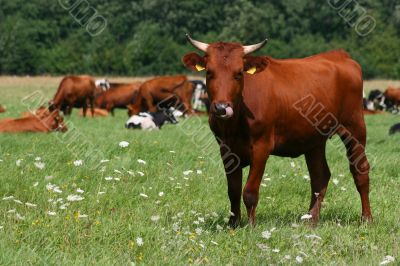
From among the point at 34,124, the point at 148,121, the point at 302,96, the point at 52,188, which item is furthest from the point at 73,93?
the point at 302,96

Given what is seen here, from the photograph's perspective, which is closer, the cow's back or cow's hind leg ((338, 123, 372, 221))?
the cow's back

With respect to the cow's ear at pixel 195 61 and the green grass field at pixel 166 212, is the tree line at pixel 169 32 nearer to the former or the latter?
the green grass field at pixel 166 212

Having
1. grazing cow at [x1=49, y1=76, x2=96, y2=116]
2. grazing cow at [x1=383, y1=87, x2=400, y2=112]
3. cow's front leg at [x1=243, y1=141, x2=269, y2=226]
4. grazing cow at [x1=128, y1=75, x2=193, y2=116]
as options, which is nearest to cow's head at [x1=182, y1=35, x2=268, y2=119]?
cow's front leg at [x1=243, y1=141, x2=269, y2=226]

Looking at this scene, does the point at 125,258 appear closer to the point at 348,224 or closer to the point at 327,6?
the point at 348,224

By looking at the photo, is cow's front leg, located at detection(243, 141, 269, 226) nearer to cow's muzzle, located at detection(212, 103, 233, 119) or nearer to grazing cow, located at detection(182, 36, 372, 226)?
grazing cow, located at detection(182, 36, 372, 226)

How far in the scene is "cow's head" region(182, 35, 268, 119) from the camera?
20.4ft

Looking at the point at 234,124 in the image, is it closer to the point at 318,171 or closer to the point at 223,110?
the point at 223,110

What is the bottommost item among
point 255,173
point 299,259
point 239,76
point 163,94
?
point 163,94

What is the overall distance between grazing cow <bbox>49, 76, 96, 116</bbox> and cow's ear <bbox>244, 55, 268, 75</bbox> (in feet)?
64.7

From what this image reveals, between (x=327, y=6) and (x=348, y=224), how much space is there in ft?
258

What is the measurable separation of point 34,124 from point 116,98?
57.5ft

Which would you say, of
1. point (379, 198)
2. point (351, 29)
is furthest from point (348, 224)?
point (351, 29)

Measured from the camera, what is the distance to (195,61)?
263 inches

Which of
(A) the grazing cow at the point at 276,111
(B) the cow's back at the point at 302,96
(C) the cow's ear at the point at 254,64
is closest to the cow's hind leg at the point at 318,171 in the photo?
(A) the grazing cow at the point at 276,111
